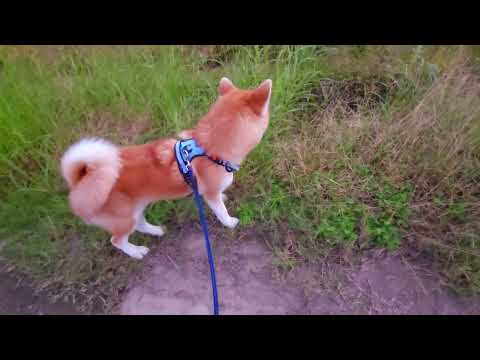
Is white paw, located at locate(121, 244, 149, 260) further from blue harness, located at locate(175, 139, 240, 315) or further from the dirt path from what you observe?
blue harness, located at locate(175, 139, 240, 315)

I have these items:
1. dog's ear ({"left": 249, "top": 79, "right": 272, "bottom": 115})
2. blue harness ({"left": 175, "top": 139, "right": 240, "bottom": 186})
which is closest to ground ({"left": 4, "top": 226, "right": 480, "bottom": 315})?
blue harness ({"left": 175, "top": 139, "right": 240, "bottom": 186})

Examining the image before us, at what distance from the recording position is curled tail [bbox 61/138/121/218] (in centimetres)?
154

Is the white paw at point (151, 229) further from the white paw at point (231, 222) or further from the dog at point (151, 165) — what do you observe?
the white paw at point (231, 222)

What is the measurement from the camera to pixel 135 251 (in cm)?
208

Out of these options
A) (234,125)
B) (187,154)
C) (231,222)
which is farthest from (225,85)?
(231,222)

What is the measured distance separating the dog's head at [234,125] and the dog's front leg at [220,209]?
13.2 inches

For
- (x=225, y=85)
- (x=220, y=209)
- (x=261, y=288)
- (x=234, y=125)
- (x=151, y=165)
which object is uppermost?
(x=225, y=85)

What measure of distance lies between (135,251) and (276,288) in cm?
105

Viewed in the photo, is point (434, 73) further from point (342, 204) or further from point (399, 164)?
point (342, 204)

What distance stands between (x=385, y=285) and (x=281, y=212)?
0.85 metres

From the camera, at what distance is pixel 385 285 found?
1.89 meters

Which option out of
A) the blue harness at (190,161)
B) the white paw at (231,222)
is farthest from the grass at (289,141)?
the blue harness at (190,161)

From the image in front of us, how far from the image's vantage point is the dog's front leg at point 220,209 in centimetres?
193

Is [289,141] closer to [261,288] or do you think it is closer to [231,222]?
[231,222]
